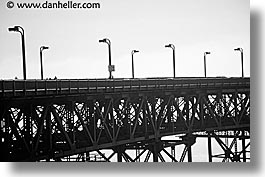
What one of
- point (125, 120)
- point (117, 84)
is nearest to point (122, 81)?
point (117, 84)

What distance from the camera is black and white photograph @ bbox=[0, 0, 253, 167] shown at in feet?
33.4

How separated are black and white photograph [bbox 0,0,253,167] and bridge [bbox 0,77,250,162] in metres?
0.02

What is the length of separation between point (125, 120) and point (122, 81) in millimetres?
723

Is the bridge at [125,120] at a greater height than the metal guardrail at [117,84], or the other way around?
the metal guardrail at [117,84]

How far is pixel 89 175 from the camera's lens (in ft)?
33.1

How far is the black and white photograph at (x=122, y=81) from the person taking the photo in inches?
401

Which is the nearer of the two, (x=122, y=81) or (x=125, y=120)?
(x=122, y=81)

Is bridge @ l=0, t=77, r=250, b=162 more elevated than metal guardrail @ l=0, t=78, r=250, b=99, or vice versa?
metal guardrail @ l=0, t=78, r=250, b=99

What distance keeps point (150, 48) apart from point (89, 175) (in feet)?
7.71

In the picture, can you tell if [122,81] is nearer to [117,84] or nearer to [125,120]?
[117,84]

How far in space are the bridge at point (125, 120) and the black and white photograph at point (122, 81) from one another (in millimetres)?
18

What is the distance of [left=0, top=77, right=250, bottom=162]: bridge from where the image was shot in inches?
A: 402

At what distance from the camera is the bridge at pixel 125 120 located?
10.2 m

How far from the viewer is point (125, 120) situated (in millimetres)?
10953
